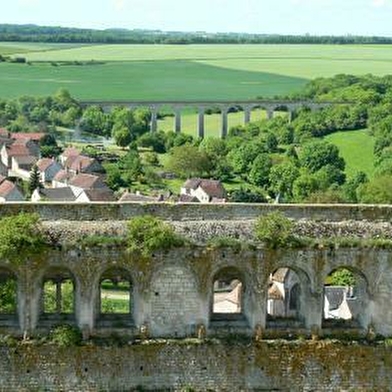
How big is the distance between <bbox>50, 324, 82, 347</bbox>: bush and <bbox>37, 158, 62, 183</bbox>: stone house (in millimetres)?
65466

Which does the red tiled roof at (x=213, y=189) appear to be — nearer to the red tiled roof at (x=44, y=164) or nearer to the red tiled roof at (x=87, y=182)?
the red tiled roof at (x=87, y=182)

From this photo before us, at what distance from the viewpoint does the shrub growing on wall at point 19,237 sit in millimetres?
19578

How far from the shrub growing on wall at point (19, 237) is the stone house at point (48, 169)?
214ft

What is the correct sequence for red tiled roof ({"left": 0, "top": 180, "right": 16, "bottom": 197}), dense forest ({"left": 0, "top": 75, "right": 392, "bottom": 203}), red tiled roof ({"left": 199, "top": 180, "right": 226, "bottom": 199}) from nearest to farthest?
1. red tiled roof ({"left": 0, "top": 180, "right": 16, "bottom": 197})
2. red tiled roof ({"left": 199, "top": 180, "right": 226, "bottom": 199})
3. dense forest ({"left": 0, "top": 75, "right": 392, "bottom": 203})

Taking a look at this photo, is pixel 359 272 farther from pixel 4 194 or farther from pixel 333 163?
pixel 333 163

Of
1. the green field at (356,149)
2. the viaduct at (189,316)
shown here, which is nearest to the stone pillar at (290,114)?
the green field at (356,149)

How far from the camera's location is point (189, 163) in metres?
91.8

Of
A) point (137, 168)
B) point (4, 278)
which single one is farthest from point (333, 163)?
point (4, 278)

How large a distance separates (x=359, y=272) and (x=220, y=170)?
73031 mm

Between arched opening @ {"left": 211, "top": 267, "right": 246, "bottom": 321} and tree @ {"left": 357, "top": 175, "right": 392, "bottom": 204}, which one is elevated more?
arched opening @ {"left": 211, "top": 267, "right": 246, "bottom": 321}

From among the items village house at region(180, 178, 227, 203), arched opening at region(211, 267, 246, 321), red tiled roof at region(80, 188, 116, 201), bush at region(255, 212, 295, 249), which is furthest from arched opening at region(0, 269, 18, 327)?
village house at region(180, 178, 227, 203)

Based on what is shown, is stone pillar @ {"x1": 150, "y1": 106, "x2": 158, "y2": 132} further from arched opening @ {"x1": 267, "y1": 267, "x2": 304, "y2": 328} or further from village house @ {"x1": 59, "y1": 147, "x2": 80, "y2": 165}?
arched opening @ {"x1": 267, "y1": 267, "x2": 304, "y2": 328}

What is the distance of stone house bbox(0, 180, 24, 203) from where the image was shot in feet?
214

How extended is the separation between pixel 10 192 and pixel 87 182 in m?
8.55
